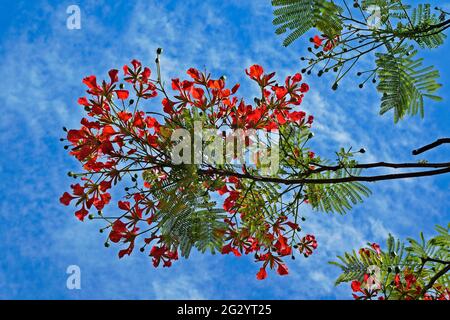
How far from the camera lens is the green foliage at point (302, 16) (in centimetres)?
335

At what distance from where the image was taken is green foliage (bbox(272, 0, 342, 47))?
3354 mm

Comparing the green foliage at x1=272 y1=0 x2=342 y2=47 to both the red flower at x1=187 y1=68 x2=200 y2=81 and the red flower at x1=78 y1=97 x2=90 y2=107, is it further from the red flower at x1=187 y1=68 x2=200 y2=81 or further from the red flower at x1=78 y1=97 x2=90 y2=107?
the red flower at x1=78 y1=97 x2=90 y2=107

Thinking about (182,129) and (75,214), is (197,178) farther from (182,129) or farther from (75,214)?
(75,214)

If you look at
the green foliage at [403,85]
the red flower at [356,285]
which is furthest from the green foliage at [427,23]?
the red flower at [356,285]

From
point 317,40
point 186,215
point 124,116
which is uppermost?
point 317,40

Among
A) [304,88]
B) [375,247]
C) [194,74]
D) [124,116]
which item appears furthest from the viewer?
[375,247]

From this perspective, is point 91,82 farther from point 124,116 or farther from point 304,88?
point 304,88

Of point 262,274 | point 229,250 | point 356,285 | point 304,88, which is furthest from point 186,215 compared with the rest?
point 356,285

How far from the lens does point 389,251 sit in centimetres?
394

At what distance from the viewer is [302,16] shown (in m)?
3.37

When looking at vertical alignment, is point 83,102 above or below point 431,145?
above

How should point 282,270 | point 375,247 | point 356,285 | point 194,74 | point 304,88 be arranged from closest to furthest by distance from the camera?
point 194,74
point 304,88
point 282,270
point 356,285
point 375,247

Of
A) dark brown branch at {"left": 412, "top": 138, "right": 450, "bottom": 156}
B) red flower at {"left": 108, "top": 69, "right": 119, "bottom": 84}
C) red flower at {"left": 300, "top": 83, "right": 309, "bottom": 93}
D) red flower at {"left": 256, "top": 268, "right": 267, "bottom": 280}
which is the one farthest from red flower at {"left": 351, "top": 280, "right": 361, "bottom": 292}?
red flower at {"left": 108, "top": 69, "right": 119, "bottom": 84}
